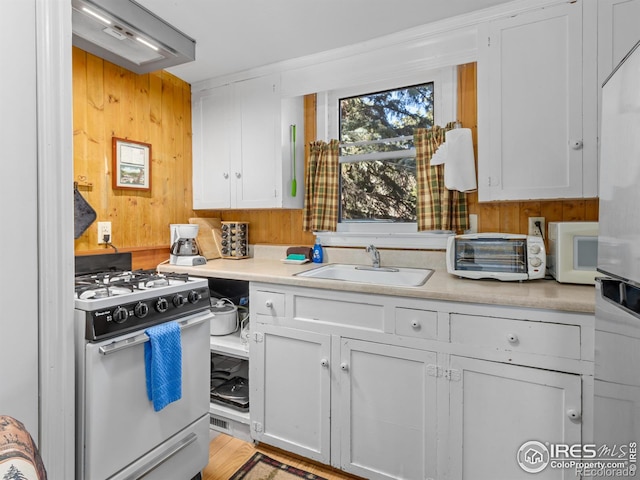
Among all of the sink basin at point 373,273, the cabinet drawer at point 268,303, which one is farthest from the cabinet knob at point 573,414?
the cabinet drawer at point 268,303

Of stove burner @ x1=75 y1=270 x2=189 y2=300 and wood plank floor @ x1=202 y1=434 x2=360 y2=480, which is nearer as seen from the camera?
stove burner @ x1=75 y1=270 x2=189 y2=300

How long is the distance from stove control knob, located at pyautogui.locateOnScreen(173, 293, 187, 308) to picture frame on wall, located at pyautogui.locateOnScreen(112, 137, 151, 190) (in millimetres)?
1127

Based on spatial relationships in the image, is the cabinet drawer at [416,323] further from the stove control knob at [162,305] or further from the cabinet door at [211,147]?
the cabinet door at [211,147]

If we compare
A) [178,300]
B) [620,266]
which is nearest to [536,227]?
[620,266]

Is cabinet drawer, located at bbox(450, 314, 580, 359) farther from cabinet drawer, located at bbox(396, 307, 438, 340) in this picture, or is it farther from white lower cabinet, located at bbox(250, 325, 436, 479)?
white lower cabinet, located at bbox(250, 325, 436, 479)

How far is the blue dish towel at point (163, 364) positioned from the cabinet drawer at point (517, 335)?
3.87 ft

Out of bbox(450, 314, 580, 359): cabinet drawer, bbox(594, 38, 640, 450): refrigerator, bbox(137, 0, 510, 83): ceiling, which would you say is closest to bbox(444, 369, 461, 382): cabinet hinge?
bbox(450, 314, 580, 359): cabinet drawer

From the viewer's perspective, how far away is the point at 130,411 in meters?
1.35

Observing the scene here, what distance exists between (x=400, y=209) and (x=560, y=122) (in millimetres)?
990

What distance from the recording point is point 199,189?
2.77 metres

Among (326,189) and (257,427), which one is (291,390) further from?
(326,189)

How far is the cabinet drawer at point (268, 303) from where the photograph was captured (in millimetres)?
1860

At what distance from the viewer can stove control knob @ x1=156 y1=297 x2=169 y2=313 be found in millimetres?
1450

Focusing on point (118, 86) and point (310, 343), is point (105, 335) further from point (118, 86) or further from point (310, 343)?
point (118, 86)
